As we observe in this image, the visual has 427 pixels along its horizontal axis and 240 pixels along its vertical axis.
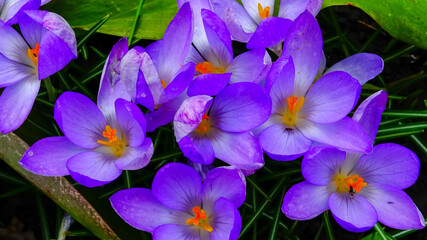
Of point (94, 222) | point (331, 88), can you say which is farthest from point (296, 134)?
point (94, 222)

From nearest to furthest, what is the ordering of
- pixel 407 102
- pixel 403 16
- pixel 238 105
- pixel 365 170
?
pixel 238 105 < pixel 365 170 < pixel 403 16 < pixel 407 102

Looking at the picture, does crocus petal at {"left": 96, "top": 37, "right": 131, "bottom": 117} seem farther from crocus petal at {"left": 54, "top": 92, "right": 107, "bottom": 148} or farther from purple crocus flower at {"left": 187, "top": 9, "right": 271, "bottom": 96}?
purple crocus flower at {"left": 187, "top": 9, "right": 271, "bottom": 96}

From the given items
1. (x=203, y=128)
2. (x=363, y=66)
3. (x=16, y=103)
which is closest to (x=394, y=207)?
(x=363, y=66)

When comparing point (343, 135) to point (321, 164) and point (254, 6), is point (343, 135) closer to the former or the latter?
point (321, 164)

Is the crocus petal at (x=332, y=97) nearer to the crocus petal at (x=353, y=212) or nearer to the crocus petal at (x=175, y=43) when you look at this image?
the crocus petal at (x=353, y=212)

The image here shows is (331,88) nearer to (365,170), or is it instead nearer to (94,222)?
(365,170)

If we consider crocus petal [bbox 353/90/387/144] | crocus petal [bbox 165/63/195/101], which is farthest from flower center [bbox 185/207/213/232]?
crocus petal [bbox 353/90/387/144]

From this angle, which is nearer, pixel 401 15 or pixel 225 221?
pixel 225 221
